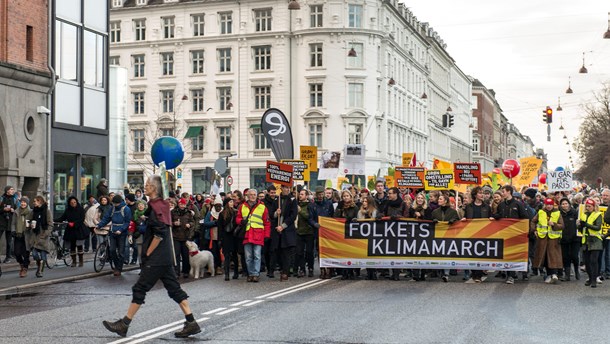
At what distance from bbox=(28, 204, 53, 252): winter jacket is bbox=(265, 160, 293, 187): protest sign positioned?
4798mm

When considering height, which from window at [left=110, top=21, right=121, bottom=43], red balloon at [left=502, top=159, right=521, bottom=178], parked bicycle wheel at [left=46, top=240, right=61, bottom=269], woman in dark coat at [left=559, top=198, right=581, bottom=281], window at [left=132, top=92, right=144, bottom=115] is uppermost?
window at [left=110, top=21, right=121, bottom=43]

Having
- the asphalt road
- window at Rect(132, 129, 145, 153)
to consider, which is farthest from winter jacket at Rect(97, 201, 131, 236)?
window at Rect(132, 129, 145, 153)

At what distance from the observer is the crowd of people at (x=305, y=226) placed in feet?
61.5

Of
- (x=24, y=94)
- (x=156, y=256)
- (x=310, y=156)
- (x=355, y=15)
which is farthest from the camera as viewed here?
(x=355, y=15)

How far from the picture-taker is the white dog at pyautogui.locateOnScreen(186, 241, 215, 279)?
1966cm

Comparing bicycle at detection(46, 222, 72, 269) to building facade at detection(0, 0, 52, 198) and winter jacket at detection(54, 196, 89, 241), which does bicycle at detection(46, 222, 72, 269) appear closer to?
winter jacket at detection(54, 196, 89, 241)

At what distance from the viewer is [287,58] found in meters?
71.2

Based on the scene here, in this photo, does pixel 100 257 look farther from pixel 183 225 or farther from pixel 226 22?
pixel 226 22

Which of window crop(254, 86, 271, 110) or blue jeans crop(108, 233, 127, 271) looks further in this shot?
window crop(254, 86, 271, 110)

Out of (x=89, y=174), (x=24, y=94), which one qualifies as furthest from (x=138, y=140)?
(x=24, y=94)

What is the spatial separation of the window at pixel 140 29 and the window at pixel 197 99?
6.39 m

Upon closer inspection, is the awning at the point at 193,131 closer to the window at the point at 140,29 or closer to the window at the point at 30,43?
the window at the point at 140,29

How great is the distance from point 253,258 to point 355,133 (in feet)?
170

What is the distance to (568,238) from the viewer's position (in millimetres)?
18984
